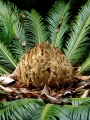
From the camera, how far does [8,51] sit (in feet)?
17.4

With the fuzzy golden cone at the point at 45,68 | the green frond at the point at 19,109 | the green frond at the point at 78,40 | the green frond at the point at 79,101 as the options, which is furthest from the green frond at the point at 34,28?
the green frond at the point at 19,109

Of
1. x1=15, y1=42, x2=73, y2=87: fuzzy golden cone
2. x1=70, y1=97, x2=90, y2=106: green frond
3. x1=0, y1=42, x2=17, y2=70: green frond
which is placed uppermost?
x1=0, y1=42, x2=17, y2=70: green frond

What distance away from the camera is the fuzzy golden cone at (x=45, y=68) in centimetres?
418

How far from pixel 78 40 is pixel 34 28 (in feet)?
3.20

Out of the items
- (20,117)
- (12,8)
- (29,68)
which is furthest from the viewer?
(12,8)

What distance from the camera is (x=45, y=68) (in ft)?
13.7

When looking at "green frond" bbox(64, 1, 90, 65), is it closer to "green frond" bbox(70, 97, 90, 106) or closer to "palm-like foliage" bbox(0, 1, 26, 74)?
"palm-like foliage" bbox(0, 1, 26, 74)

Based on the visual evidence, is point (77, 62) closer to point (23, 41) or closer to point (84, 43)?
point (84, 43)

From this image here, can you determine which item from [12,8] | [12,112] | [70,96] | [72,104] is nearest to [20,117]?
[12,112]

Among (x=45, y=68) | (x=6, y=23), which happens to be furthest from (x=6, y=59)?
(x=45, y=68)

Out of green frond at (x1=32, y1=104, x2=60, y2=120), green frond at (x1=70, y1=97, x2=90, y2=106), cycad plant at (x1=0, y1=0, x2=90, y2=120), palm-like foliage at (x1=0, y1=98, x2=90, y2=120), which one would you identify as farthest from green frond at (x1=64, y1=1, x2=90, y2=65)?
green frond at (x1=32, y1=104, x2=60, y2=120)

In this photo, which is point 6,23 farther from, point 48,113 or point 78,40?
point 48,113

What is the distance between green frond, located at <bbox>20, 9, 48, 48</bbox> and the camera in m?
5.81

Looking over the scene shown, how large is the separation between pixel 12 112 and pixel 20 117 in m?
0.09
